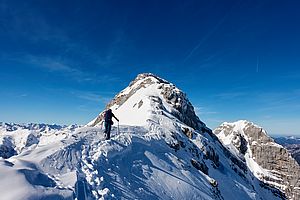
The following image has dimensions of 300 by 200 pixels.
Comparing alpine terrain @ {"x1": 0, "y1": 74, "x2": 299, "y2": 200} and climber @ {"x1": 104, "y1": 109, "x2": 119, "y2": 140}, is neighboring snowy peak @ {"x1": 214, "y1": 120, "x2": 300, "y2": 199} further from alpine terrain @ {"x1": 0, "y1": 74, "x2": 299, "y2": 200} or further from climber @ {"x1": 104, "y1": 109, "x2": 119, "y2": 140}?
climber @ {"x1": 104, "y1": 109, "x2": 119, "y2": 140}

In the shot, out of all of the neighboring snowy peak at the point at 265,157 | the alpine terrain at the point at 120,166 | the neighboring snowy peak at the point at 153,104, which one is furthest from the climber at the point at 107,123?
the neighboring snowy peak at the point at 265,157

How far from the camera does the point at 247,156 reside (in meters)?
116

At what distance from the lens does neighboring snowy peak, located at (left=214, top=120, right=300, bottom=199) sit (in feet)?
357

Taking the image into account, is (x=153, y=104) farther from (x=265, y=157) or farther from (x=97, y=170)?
(x=265, y=157)

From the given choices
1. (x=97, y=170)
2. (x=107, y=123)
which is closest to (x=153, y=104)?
(x=107, y=123)

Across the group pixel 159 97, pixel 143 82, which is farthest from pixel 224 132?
pixel 159 97

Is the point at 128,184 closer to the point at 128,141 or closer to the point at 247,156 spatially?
the point at 128,141

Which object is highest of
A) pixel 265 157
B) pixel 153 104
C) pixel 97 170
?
pixel 153 104

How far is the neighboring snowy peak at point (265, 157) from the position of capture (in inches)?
4279

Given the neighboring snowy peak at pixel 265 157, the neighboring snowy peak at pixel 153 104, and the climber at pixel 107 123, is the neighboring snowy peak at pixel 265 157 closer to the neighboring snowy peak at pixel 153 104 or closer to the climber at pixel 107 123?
the neighboring snowy peak at pixel 153 104

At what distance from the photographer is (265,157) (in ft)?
385

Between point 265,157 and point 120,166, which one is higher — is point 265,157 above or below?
below

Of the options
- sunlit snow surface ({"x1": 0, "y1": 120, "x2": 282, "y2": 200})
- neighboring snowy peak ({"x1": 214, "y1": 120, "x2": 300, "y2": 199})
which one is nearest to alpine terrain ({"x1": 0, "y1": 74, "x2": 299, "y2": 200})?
sunlit snow surface ({"x1": 0, "y1": 120, "x2": 282, "y2": 200})

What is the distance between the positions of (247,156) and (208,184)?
93825 mm
